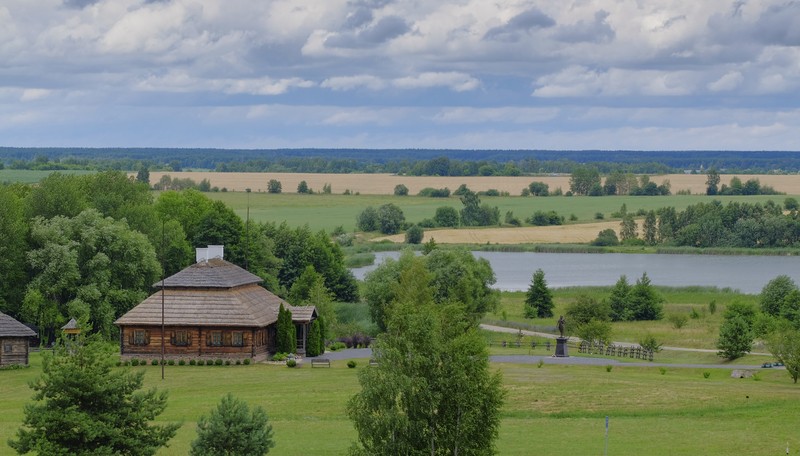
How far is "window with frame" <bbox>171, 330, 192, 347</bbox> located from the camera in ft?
199

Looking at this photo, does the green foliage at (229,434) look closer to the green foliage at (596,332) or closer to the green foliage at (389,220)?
the green foliage at (596,332)

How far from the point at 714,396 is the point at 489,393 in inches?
659

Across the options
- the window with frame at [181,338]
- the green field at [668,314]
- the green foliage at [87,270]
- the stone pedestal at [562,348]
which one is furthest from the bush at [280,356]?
the green field at [668,314]

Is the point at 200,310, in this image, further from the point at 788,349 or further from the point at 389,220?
the point at 389,220

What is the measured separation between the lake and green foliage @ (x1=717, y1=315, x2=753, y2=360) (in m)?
38.0

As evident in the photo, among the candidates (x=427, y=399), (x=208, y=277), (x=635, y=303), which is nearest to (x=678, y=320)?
(x=635, y=303)

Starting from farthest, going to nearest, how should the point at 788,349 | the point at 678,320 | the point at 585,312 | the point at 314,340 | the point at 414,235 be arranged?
the point at 414,235, the point at 678,320, the point at 585,312, the point at 314,340, the point at 788,349

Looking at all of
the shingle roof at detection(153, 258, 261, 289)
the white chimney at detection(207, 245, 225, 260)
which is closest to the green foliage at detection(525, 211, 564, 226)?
the white chimney at detection(207, 245, 225, 260)

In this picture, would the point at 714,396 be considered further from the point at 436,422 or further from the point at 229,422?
the point at 229,422

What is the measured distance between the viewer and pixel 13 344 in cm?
5878

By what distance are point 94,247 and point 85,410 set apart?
41267 millimetres

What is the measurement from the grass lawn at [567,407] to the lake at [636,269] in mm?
50786

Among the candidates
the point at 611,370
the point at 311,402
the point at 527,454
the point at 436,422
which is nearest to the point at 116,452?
the point at 436,422

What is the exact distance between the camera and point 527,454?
3744cm
